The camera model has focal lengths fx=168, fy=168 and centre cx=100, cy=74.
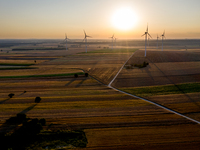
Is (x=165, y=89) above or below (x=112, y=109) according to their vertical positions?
above

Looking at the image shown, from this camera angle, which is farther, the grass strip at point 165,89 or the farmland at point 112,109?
the grass strip at point 165,89

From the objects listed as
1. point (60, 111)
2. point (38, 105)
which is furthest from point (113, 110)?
point (38, 105)

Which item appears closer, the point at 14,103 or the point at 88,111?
the point at 88,111

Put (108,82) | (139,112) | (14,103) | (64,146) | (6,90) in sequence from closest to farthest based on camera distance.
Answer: (64,146), (139,112), (14,103), (6,90), (108,82)

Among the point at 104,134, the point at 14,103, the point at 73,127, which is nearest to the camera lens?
the point at 104,134

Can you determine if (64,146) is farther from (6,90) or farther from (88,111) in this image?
(6,90)

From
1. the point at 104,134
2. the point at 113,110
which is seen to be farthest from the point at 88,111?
the point at 104,134

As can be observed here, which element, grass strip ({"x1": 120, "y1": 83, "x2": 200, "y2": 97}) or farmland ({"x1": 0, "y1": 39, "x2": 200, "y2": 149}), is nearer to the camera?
farmland ({"x1": 0, "y1": 39, "x2": 200, "y2": 149})

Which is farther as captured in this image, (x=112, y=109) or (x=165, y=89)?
(x=165, y=89)
